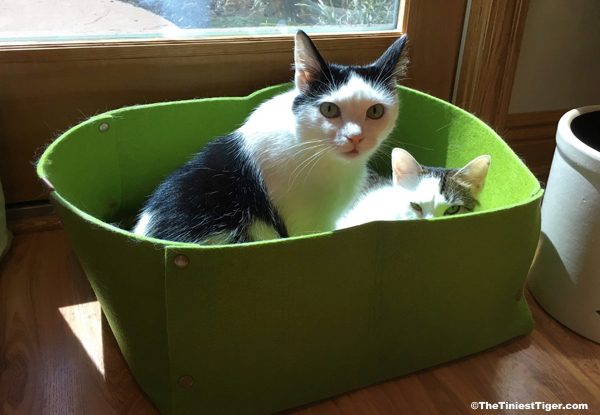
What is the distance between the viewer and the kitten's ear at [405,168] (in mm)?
1149

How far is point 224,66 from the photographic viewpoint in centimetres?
147

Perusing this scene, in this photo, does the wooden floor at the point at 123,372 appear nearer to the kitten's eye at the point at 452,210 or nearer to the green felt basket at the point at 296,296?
the green felt basket at the point at 296,296

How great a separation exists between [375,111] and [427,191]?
0.64ft

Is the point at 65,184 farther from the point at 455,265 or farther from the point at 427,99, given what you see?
the point at 427,99

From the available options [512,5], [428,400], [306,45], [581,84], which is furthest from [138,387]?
[581,84]

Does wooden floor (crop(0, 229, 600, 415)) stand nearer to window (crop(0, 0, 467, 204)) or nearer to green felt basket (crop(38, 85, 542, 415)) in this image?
green felt basket (crop(38, 85, 542, 415))

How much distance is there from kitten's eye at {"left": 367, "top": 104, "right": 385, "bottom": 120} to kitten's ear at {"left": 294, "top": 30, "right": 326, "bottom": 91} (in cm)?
12

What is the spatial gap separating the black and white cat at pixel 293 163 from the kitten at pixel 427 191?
0.07 m

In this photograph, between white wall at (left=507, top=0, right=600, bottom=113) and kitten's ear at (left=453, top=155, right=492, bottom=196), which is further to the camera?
white wall at (left=507, top=0, right=600, bottom=113)

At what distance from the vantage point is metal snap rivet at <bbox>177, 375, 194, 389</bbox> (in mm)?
911

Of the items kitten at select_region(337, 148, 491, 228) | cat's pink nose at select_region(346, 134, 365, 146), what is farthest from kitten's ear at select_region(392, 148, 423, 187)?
cat's pink nose at select_region(346, 134, 365, 146)

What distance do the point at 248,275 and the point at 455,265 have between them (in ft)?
1.26

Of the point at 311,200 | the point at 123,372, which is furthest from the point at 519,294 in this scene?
the point at 123,372

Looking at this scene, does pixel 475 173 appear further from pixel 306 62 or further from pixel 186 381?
pixel 186 381
